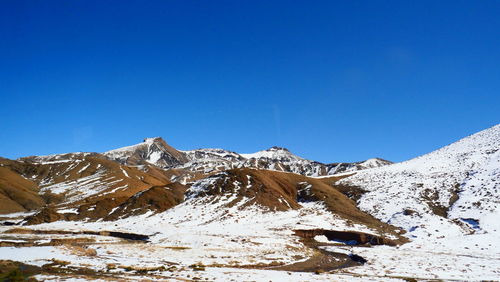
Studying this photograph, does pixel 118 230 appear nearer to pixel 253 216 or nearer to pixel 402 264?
pixel 253 216

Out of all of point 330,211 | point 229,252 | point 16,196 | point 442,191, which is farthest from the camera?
point 16,196

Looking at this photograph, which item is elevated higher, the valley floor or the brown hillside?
the brown hillside

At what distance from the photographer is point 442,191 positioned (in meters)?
107

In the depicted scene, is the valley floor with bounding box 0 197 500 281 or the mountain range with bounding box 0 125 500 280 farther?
the mountain range with bounding box 0 125 500 280

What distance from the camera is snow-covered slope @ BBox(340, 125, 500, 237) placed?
272ft

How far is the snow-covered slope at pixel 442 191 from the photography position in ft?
272

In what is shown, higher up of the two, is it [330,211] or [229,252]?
[330,211]

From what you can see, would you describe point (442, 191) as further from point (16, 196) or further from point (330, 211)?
point (16, 196)

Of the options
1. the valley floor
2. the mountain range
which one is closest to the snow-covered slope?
the mountain range

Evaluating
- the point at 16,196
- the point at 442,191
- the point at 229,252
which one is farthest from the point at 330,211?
the point at 16,196

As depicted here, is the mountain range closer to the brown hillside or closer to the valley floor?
the valley floor

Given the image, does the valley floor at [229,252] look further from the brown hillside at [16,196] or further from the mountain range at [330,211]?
the brown hillside at [16,196]

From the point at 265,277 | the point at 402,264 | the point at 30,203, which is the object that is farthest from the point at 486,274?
the point at 30,203

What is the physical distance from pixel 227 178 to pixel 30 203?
8430 centimetres
